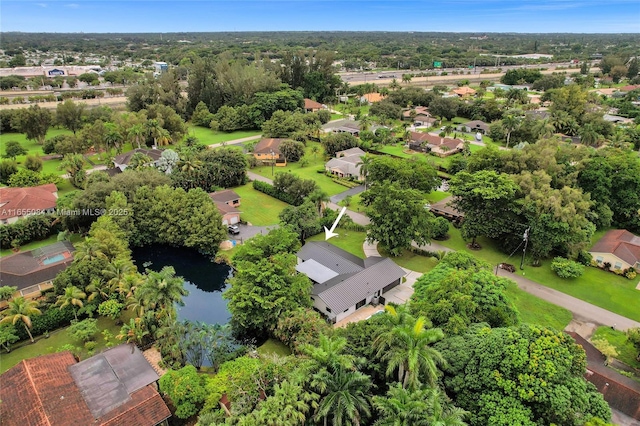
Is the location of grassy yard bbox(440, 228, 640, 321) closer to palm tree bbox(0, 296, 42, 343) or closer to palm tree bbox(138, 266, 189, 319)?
palm tree bbox(138, 266, 189, 319)

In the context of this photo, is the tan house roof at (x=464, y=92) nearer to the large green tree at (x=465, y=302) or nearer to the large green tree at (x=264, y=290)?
the large green tree at (x=465, y=302)

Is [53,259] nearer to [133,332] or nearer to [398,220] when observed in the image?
[133,332]

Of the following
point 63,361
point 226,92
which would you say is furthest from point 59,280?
point 226,92

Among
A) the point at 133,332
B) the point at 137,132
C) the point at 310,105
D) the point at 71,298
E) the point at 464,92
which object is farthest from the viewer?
the point at 464,92

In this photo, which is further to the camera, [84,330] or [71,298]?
[71,298]

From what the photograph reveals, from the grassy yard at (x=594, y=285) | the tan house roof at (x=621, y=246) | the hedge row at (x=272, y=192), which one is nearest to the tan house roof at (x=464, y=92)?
the hedge row at (x=272, y=192)

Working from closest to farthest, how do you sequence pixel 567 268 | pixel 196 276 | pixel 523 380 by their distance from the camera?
pixel 523 380
pixel 567 268
pixel 196 276

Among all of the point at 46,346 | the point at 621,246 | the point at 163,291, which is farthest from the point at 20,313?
the point at 621,246
